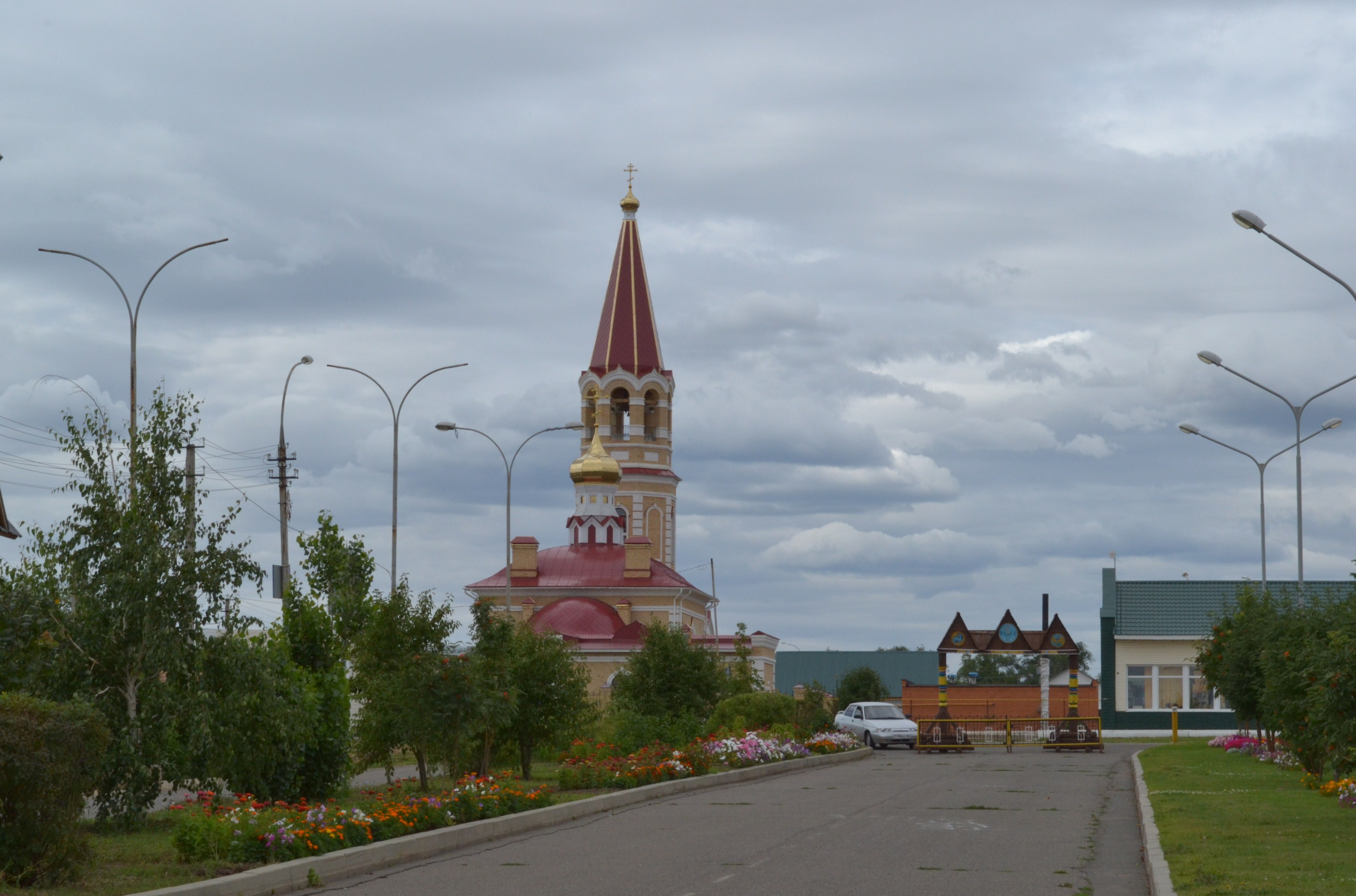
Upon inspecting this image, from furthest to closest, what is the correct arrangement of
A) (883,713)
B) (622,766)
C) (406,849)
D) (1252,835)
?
(883,713)
(622,766)
(1252,835)
(406,849)

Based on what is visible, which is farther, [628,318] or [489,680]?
[628,318]

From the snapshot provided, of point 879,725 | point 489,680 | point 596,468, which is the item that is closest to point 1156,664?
point 879,725

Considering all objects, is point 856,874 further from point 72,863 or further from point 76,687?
point 76,687

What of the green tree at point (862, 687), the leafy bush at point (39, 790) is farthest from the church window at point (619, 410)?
the leafy bush at point (39, 790)

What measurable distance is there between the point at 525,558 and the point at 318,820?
60.7 metres

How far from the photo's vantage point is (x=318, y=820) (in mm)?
14445

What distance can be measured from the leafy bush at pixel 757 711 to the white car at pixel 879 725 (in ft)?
15.3

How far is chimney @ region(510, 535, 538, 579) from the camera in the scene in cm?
7469

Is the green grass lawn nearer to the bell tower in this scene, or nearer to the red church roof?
the red church roof

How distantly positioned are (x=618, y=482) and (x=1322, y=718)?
59.8 m

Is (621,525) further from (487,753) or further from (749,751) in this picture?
(487,753)

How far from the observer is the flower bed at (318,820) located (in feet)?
44.2

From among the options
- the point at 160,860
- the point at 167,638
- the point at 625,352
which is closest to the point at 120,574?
the point at 167,638

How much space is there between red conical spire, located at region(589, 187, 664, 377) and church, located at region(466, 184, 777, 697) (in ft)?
0.19
